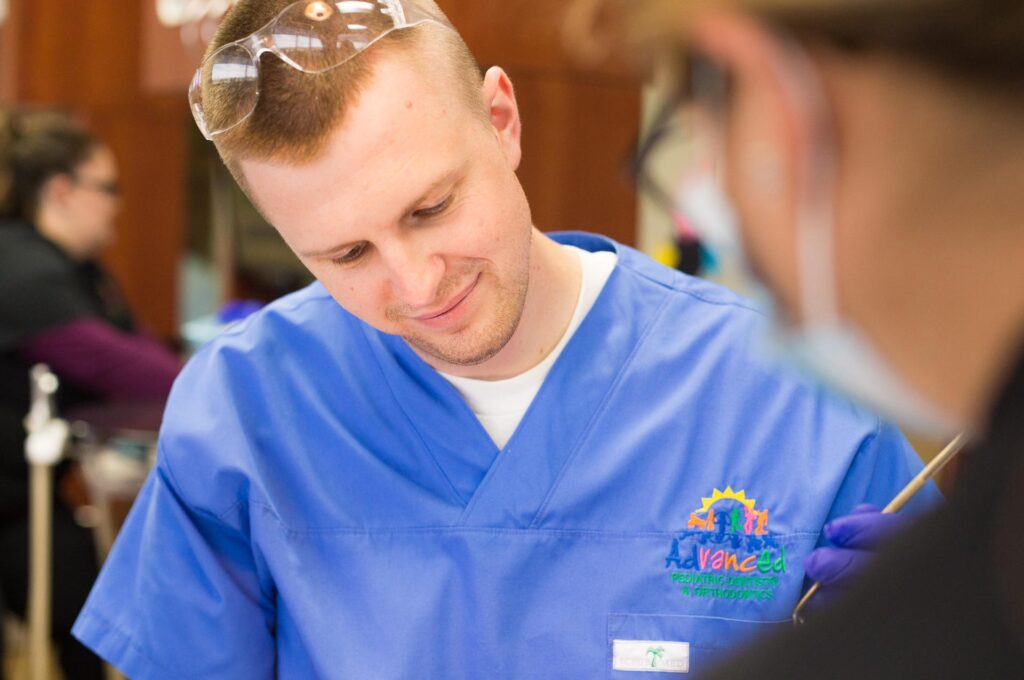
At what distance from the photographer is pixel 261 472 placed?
4.31 ft

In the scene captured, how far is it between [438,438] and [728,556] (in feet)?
1.04

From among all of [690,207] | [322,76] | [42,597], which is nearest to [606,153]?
[42,597]

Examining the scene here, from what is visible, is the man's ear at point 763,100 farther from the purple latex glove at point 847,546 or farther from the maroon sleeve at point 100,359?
the maroon sleeve at point 100,359

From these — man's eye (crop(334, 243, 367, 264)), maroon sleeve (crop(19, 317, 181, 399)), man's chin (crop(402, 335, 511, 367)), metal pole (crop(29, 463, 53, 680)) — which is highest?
man's eye (crop(334, 243, 367, 264))

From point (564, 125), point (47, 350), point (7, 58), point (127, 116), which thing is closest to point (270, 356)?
point (564, 125)

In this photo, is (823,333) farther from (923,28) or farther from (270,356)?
(270,356)

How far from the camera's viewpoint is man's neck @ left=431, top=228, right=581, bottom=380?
1.35 m

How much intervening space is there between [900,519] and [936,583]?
583 millimetres

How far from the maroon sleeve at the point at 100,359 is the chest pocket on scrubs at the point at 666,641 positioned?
6.43ft

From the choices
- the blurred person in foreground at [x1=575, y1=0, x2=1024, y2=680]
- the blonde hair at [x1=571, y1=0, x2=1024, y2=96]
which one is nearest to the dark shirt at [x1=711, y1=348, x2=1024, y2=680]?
the blurred person in foreground at [x1=575, y1=0, x2=1024, y2=680]

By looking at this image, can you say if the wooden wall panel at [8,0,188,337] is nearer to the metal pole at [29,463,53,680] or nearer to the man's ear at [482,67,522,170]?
the metal pole at [29,463,53,680]

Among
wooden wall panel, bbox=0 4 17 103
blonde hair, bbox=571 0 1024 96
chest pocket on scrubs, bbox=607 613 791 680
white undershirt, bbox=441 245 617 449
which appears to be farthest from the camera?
wooden wall panel, bbox=0 4 17 103

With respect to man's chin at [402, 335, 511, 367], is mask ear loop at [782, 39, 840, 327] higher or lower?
higher

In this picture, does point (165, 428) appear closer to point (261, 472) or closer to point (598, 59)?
point (261, 472)
